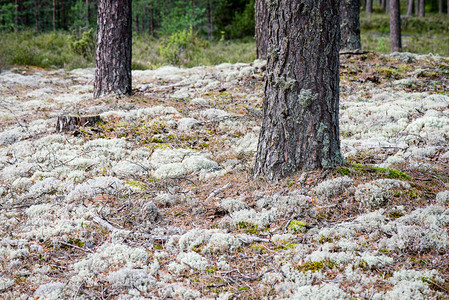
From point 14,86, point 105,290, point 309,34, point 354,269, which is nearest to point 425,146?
point 309,34

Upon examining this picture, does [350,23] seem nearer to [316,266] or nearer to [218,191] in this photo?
[218,191]

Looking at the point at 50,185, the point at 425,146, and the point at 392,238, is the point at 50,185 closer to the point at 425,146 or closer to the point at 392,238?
the point at 392,238

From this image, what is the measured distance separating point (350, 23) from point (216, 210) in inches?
364

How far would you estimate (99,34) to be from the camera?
8.56m

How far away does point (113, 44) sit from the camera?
8492mm

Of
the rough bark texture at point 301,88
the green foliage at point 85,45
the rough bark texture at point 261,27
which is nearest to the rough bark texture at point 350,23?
the rough bark texture at point 261,27

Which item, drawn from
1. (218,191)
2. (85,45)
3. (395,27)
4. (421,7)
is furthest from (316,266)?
(421,7)

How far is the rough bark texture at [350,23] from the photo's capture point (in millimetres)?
10781

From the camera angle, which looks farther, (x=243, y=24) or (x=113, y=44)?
(x=243, y=24)

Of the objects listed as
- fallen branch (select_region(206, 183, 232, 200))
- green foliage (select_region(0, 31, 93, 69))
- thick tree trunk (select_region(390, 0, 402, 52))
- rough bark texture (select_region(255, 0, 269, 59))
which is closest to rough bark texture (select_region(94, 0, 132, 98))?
rough bark texture (select_region(255, 0, 269, 59))

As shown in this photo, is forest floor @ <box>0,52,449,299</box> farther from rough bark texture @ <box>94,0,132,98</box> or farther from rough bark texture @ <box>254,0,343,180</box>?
rough bark texture @ <box>94,0,132,98</box>

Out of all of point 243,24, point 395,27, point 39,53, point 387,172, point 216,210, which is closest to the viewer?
point 216,210

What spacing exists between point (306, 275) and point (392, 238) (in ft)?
3.15

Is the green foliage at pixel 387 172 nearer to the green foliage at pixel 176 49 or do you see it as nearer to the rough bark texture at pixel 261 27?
the rough bark texture at pixel 261 27
